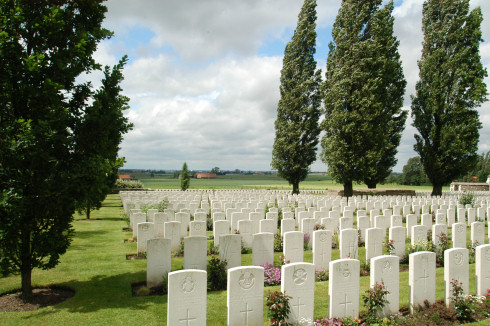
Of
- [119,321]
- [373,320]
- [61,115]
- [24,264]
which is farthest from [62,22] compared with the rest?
[373,320]

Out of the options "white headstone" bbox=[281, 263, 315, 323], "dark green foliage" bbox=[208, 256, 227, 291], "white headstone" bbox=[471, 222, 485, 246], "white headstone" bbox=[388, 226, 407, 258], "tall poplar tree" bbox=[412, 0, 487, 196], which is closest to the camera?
"white headstone" bbox=[281, 263, 315, 323]

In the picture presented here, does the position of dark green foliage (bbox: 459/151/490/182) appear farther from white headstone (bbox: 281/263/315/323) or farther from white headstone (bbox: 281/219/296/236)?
white headstone (bbox: 281/263/315/323)

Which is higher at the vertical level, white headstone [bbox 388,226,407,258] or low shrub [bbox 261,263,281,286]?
white headstone [bbox 388,226,407,258]

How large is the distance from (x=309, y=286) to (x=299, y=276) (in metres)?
0.24

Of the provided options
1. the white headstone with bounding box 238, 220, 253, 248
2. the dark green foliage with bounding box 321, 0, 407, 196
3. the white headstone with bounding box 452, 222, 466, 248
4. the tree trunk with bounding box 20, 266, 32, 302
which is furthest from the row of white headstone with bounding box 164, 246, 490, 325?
the dark green foliage with bounding box 321, 0, 407, 196

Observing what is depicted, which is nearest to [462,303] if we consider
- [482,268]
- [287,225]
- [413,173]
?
[482,268]

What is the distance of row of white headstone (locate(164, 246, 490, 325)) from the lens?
4.39 m

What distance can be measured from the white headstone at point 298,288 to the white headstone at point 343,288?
0.36 meters

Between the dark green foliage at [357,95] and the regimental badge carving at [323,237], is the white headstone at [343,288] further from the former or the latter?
the dark green foliage at [357,95]

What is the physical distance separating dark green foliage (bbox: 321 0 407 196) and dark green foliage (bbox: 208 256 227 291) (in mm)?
21172

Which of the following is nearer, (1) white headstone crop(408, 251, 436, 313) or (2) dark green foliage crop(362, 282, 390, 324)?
(2) dark green foliage crop(362, 282, 390, 324)

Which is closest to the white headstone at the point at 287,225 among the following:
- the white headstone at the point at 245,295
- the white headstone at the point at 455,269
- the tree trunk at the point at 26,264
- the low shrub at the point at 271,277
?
the low shrub at the point at 271,277

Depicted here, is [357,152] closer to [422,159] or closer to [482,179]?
[422,159]

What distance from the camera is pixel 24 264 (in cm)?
588
